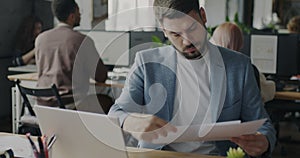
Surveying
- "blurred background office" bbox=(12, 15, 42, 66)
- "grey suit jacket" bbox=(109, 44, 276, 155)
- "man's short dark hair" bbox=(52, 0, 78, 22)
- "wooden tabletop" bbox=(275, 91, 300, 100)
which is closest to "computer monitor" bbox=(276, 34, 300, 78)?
"wooden tabletop" bbox=(275, 91, 300, 100)

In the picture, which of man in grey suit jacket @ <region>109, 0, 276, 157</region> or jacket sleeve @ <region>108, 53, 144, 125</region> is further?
jacket sleeve @ <region>108, 53, 144, 125</region>

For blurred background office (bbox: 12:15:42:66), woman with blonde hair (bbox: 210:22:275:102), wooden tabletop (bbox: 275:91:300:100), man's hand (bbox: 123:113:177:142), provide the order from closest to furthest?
man's hand (bbox: 123:113:177:142), woman with blonde hair (bbox: 210:22:275:102), wooden tabletop (bbox: 275:91:300:100), blurred background office (bbox: 12:15:42:66)

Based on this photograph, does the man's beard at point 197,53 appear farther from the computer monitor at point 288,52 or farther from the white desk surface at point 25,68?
the white desk surface at point 25,68

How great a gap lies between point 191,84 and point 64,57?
1837 millimetres

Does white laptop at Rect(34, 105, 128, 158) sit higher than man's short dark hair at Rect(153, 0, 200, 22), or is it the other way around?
man's short dark hair at Rect(153, 0, 200, 22)

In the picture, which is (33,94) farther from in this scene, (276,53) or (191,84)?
(276,53)

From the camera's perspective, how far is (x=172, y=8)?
1.69 m

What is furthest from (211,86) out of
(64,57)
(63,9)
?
(63,9)

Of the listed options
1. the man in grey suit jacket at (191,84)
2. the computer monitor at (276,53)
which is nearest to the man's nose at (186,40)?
the man in grey suit jacket at (191,84)

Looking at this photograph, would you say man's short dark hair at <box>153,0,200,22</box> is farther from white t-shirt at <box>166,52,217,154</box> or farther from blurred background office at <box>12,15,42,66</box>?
blurred background office at <box>12,15,42,66</box>

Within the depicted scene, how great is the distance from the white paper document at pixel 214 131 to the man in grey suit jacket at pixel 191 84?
0.21 m

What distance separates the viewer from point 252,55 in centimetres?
409

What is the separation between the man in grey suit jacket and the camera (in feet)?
5.62

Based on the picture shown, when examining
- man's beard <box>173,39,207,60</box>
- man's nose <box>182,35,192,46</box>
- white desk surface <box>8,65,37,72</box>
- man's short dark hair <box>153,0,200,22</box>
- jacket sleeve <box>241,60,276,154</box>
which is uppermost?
man's short dark hair <box>153,0,200,22</box>
